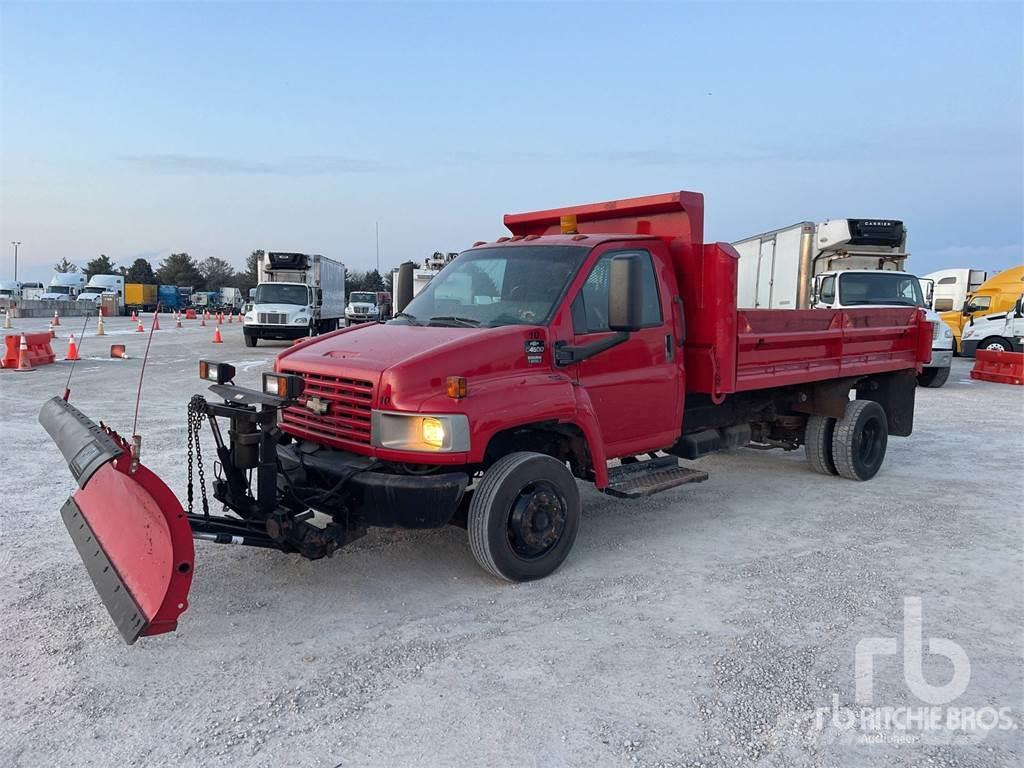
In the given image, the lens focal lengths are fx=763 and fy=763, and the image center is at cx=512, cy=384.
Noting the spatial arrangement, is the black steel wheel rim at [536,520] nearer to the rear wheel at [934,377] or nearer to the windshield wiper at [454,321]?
the windshield wiper at [454,321]

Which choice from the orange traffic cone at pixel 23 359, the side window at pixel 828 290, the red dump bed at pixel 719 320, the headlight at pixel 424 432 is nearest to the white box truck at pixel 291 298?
the orange traffic cone at pixel 23 359

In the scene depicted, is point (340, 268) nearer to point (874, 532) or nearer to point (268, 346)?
point (268, 346)

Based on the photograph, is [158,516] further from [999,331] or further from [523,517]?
[999,331]

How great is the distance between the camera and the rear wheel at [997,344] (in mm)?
19125

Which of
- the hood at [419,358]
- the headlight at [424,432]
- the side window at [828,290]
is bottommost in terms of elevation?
the headlight at [424,432]

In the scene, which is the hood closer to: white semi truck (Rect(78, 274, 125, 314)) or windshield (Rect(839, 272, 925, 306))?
windshield (Rect(839, 272, 925, 306))

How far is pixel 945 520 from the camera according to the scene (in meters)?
6.05

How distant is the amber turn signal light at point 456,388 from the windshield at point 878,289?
39.6ft

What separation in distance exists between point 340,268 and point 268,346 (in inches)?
257

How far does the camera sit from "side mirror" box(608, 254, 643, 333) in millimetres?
4566

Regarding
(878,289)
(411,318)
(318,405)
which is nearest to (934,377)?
(878,289)

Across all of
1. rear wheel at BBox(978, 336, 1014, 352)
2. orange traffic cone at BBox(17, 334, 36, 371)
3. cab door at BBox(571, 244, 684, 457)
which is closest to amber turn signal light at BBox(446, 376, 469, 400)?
cab door at BBox(571, 244, 684, 457)

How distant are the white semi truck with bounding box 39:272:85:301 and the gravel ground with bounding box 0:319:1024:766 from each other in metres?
54.8

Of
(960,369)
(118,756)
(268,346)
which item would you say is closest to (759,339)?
(118,756)
